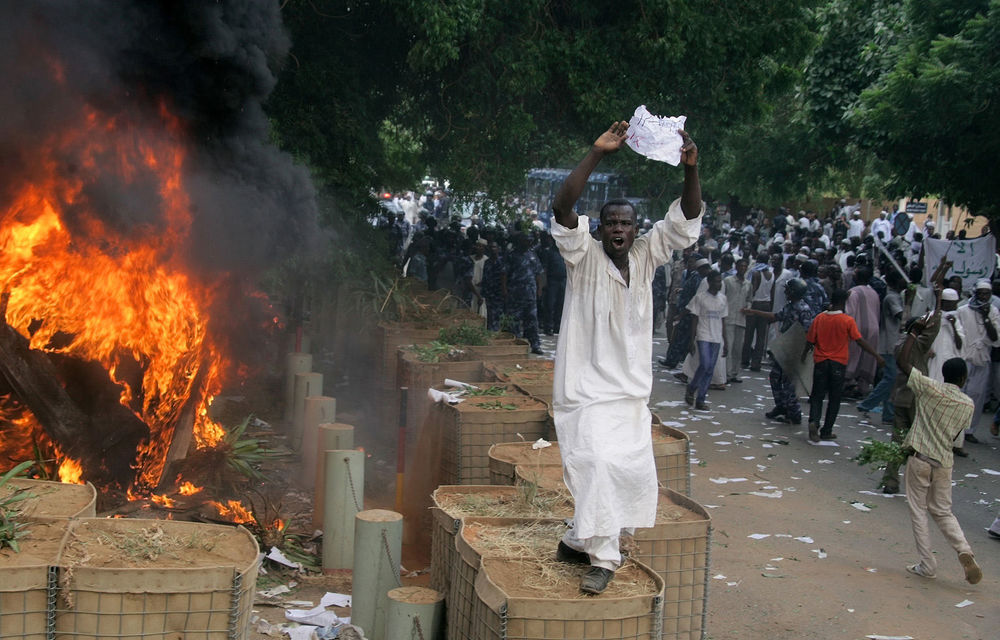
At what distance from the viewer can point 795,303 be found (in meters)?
12.6

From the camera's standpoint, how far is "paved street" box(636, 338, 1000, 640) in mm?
6523

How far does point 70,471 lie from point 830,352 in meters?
8.02

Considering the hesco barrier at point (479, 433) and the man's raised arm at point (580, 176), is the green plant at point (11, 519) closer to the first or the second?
the man's raised arm at point (580, 176)

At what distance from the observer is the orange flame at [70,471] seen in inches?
276

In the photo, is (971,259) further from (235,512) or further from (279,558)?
(279,558)

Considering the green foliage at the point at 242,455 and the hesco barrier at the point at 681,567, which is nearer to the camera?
the hesco barrier at the point at 681,567

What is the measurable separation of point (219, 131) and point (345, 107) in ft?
10.9

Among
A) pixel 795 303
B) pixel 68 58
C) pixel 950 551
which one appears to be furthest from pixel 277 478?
pixel 795 303

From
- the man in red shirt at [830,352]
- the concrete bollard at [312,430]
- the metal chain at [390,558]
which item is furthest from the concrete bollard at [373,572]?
the man in red shirt at [830,352]

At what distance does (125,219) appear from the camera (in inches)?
325

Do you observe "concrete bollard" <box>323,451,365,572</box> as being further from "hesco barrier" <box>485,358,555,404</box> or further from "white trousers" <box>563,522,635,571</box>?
"white trousers" <box>563,522,635,571</box>

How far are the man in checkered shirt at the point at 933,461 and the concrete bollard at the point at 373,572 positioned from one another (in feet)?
13.2

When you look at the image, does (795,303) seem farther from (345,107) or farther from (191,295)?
(191,295)

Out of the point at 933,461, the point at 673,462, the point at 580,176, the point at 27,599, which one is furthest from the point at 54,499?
the point at 933,461
